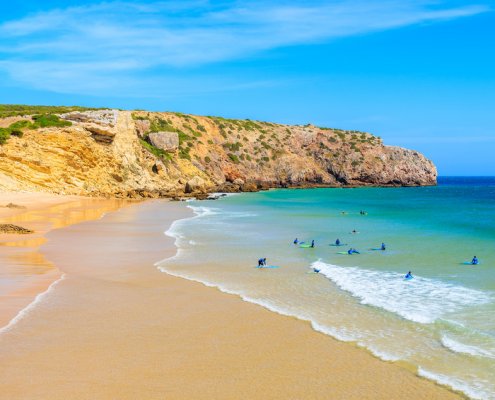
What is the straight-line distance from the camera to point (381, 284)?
14312 millimetres

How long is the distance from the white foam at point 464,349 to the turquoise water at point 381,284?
0.02 metres

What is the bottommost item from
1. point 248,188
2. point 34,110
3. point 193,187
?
point 248,188

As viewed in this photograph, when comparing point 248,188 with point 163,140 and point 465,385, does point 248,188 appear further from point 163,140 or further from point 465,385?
point 465,385

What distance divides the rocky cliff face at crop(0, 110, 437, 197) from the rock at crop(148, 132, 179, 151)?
15cm

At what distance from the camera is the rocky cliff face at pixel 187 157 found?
5450 centimetres

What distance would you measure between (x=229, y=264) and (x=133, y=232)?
403 inches

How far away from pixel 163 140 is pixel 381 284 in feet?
221

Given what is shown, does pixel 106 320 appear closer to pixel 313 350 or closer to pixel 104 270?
pixel 313 350

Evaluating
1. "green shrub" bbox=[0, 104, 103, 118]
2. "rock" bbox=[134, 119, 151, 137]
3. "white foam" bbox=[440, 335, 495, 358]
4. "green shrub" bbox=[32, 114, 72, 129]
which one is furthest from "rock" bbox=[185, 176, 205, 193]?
"white foam" bbox=[440, 335, 495, 358]

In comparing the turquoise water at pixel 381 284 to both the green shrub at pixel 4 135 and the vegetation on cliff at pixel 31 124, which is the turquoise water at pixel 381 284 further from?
the vegetation on cliff at pixel 31 124

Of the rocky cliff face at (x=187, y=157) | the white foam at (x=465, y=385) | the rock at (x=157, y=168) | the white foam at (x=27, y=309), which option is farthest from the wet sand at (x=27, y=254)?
the rock at (x=157, y=168)

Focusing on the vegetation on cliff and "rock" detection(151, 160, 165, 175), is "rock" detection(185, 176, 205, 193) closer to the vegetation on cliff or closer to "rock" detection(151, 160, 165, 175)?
"rock" detection(151, 160, 165, 175)

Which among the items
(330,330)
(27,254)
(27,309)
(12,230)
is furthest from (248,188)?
(330,330)

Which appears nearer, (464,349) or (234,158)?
(464,349)
